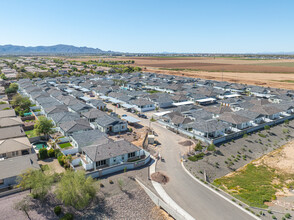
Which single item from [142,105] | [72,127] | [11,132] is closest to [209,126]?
[142,105]

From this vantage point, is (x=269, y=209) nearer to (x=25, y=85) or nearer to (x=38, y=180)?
(x=38, y=180)

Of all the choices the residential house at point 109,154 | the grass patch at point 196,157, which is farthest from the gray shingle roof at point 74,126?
the grass patch at point 196,157

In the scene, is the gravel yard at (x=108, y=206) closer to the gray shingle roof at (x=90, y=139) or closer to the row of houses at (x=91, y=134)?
the row of houses at (x=91, y=134)

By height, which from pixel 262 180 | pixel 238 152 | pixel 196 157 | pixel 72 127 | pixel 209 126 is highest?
pixel 209 126

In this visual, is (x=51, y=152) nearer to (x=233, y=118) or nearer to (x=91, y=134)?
(x=91, y=134)

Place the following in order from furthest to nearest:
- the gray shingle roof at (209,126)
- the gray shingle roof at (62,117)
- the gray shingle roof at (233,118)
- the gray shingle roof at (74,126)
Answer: the gray shingle roof at (233,118)
the gray shingle roof at (62,117)
the gray shingle roof at (209,126)
the gray shingle roof at (74,126)
